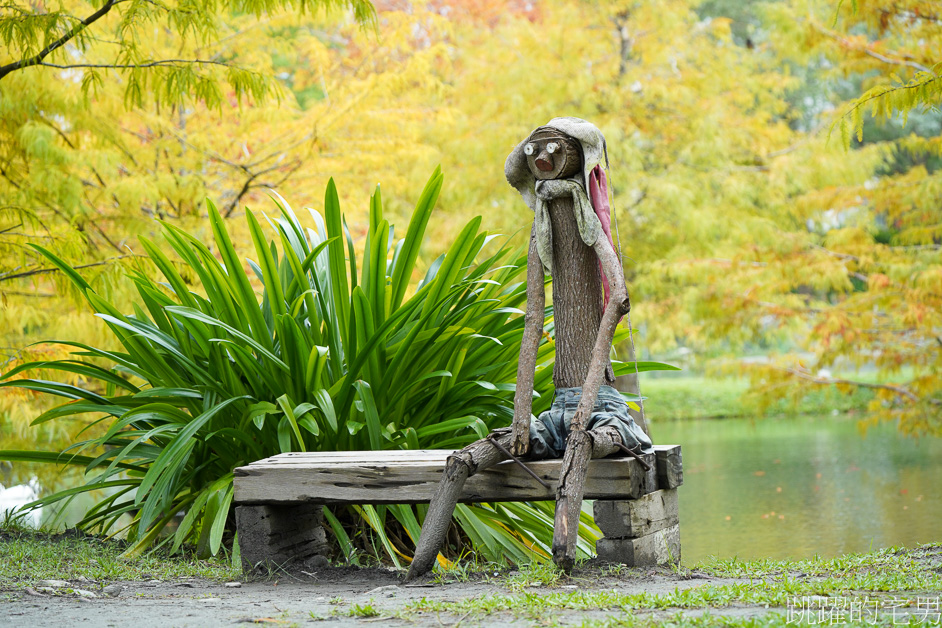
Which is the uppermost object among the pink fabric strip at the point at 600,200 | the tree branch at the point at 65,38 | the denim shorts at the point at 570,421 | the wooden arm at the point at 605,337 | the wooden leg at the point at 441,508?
the tree branch at the point at 65,38

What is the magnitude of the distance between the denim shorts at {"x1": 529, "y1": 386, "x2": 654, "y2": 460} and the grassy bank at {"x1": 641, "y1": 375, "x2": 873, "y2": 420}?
1280 cm

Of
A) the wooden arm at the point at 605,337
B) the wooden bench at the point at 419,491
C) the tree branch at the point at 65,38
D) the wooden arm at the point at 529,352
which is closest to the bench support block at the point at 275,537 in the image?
the wooden bench at the point at 419,491

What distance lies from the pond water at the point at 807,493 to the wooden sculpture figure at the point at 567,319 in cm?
129

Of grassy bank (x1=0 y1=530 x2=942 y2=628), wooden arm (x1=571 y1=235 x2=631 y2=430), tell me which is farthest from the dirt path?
wooden arm (x1=571 y1=235 x2=631 y2=430)

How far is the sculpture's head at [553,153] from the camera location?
318 centimetres

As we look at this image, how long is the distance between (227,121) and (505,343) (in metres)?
5.16

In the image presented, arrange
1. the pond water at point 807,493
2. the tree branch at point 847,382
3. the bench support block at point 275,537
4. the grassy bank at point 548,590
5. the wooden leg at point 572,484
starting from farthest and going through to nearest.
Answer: the tree branch at point 847,382, the pond water at point 807,493, the bench support block at point 275,537, the wooden leg at point 572,484, the grassy bank at point 548,590

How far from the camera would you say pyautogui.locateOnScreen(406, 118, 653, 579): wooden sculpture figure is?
2.87 meters

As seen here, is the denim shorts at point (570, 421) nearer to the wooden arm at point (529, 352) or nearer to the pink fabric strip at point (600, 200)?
the wooden arm at point (529, 352)

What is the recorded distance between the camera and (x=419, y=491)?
3049 mm

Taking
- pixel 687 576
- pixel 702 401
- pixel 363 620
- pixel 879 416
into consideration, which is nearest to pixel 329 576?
pixel 363 620

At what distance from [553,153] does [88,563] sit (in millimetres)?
2500

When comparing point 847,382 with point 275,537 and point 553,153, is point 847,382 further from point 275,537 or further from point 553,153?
point 275,537

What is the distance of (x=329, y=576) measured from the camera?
3.28 meters
